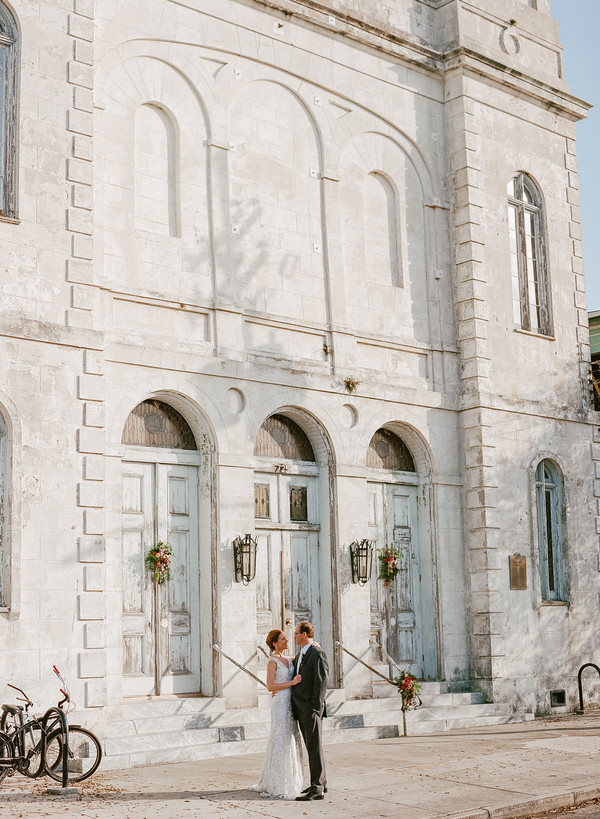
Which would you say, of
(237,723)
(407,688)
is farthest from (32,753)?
(407,688)

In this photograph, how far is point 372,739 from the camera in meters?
14.4

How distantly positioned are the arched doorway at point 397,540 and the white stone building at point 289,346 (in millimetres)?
46

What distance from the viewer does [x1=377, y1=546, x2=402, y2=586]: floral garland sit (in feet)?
53.8

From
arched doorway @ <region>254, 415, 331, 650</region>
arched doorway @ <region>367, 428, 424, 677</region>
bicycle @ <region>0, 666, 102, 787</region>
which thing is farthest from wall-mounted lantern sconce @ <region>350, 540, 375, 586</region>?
bicycle @ <region>0, 666, 102, 787</region>

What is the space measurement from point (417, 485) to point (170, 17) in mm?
7872

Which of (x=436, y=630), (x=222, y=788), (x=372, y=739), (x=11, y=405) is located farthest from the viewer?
(x=436, y=630)

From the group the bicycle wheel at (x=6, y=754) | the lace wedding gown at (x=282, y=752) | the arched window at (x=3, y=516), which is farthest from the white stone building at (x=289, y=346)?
the lace wedding gown at (x=282, y=752)

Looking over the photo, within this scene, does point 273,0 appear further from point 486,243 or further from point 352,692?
point 352,692

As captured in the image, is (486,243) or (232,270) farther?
(486,243)

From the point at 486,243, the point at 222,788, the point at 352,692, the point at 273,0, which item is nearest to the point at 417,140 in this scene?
the point at 486,243

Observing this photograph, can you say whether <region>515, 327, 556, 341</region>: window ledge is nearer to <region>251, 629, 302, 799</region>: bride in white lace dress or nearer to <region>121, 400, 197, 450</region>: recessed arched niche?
<region>121, 400, 197, 450</region>: recessed arched niche

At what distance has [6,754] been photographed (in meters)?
10.5

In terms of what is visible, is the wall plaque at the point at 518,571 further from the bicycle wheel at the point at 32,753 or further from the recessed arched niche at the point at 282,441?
the bicycle wheel at the point at 32,753

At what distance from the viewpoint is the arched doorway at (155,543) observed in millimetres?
13688
